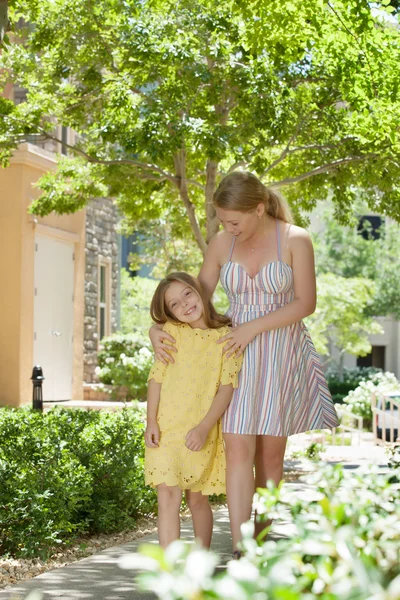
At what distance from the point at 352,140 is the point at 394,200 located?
0.88 m

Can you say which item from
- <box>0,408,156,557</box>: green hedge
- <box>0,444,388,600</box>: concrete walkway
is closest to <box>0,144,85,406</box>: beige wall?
<box>0,408,156,557</box>: green hedge

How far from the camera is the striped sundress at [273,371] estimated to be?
3988 millimetres

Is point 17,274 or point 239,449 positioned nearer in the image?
point 239,449

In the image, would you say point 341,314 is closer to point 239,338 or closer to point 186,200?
point 186,200

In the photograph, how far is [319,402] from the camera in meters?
4.27

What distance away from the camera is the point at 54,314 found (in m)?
15.9

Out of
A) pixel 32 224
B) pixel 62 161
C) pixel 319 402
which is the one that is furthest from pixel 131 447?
pixel 32 224

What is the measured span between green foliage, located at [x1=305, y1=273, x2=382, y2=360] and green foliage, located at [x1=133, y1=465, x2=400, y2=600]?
25598 mm

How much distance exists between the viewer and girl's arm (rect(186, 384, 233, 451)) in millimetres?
3867

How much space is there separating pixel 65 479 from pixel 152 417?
1.49 meters

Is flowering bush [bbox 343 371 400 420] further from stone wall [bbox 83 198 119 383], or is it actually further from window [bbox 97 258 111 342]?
stone wall [bbox 83 198 119 383]

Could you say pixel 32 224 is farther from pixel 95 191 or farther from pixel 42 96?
pixel 42 96

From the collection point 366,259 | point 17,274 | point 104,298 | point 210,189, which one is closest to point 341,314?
point 366,259

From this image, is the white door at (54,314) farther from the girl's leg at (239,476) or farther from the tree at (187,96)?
the girl's leg at (239,476)
